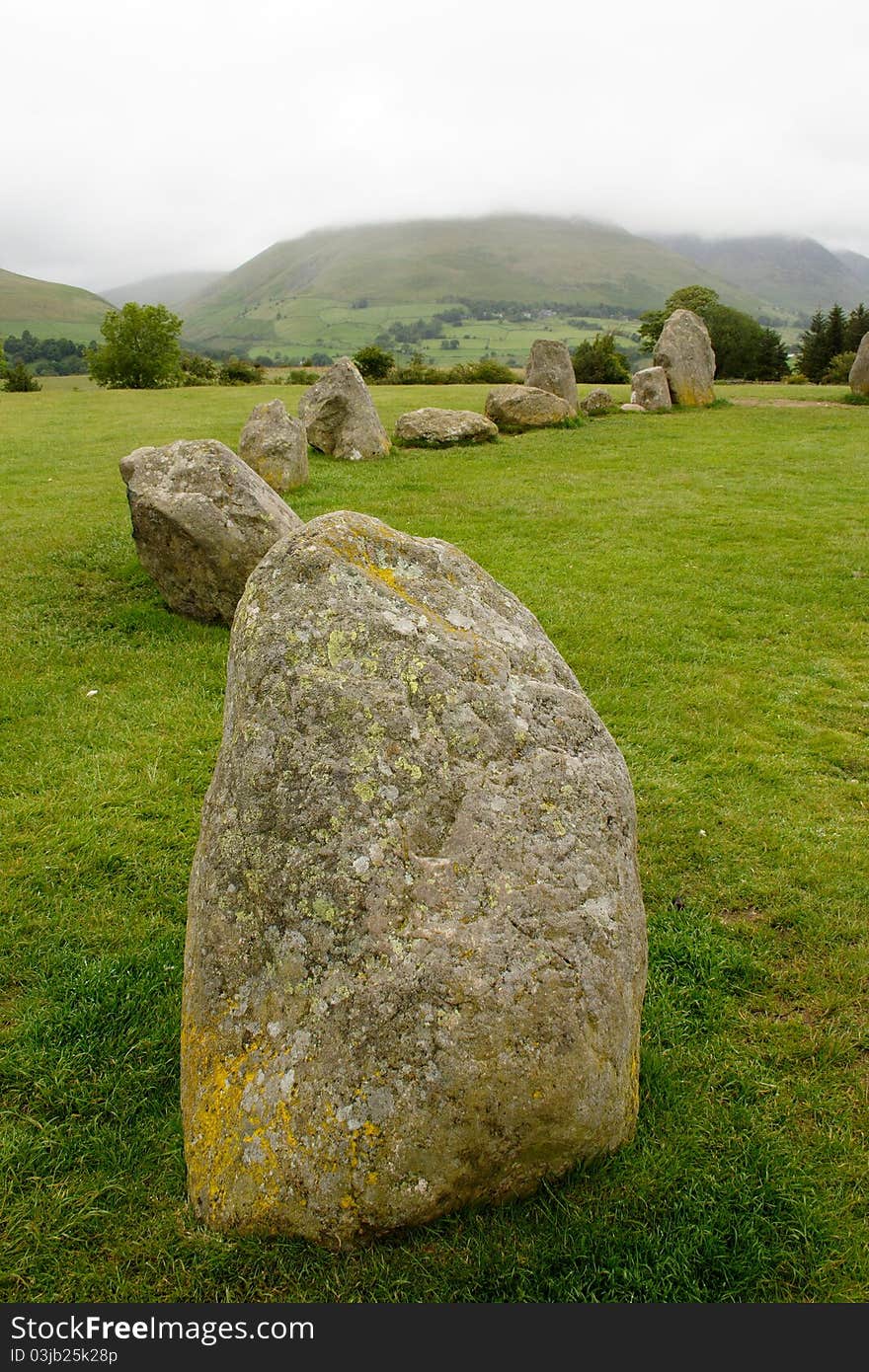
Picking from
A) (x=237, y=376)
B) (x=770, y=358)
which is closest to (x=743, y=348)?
(x=770, y=358)

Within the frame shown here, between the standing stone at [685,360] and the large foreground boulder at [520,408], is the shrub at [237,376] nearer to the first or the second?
the standing stone at [685,360]

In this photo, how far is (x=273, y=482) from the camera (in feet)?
55.5

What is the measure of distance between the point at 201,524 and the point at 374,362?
41929mm

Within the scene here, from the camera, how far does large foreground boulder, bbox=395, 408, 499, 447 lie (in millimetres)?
22609

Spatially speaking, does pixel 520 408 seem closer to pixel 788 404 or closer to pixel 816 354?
pixel 788 404

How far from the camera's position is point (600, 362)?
44344mm

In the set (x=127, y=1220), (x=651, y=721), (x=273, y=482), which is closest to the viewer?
(x=127, y=1220)

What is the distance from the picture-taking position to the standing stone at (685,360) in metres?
29.5

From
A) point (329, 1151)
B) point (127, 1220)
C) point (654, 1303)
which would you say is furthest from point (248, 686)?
point (654, 1303)

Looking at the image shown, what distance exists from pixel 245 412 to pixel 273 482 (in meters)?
15.6

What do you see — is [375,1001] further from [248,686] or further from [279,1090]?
[248,686]

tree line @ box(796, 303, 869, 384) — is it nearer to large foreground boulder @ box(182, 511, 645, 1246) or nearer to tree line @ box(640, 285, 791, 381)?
tree line @ box(640, 285, 791, 381)

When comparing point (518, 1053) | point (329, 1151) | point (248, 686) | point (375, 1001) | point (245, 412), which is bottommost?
point (329, 1151)

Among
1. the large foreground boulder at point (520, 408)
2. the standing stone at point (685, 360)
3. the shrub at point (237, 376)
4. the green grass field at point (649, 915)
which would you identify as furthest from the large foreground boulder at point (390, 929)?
the shrub at point (237, 376)
